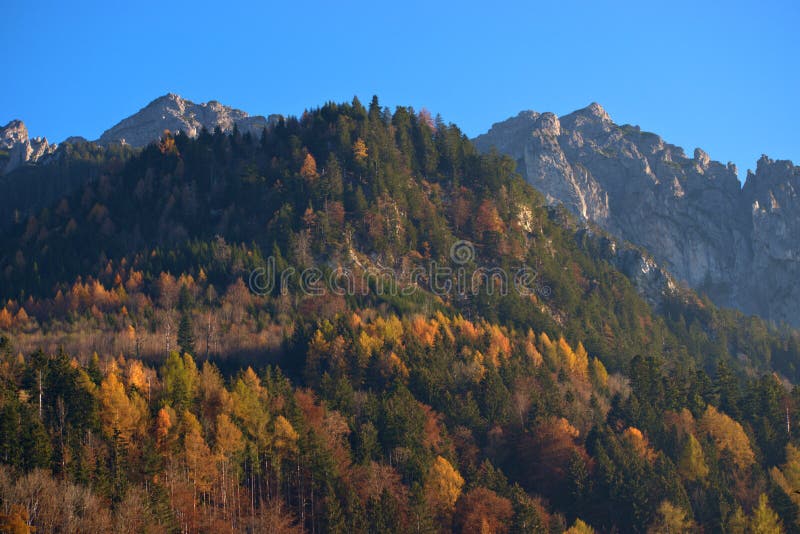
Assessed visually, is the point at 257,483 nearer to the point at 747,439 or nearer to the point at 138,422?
the point at 138,422

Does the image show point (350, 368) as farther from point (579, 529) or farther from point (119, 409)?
point (579, 529)

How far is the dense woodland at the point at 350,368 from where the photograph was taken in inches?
3568

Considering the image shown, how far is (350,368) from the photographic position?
122 meters

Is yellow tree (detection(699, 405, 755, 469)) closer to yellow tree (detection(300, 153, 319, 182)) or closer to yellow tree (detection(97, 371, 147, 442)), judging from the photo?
yellow tree (detection(97, 371, 147, 442))

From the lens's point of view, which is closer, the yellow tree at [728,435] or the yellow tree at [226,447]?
the yellow tree at [226,447]

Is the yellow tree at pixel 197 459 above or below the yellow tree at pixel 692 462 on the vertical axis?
above

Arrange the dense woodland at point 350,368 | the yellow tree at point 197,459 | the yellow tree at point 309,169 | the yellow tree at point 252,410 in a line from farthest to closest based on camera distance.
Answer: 1. the yellow tree at point 309,169
2. the yellow tree at point 252,410
3. the dense woodland at point 350,368
4. the yellow tree at point 197,459

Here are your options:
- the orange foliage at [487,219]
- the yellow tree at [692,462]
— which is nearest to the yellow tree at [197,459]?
the yellow tree at [692,462]

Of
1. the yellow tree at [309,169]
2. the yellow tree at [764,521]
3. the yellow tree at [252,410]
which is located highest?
the yellow tree at [309,169]

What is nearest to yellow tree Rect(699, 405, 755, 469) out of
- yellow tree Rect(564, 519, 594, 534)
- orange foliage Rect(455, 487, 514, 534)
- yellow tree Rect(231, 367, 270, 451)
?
yellow tree Rect(564, 519, 594, 534)

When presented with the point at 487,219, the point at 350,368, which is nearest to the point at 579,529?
the point at 350,368

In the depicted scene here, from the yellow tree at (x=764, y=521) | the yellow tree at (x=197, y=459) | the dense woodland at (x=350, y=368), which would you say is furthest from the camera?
the yellow tree at (x=764, y=521)

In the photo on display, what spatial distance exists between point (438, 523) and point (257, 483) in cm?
1952

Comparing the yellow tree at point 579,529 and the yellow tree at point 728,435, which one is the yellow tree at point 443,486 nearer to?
the yellow tree at point 579,529
